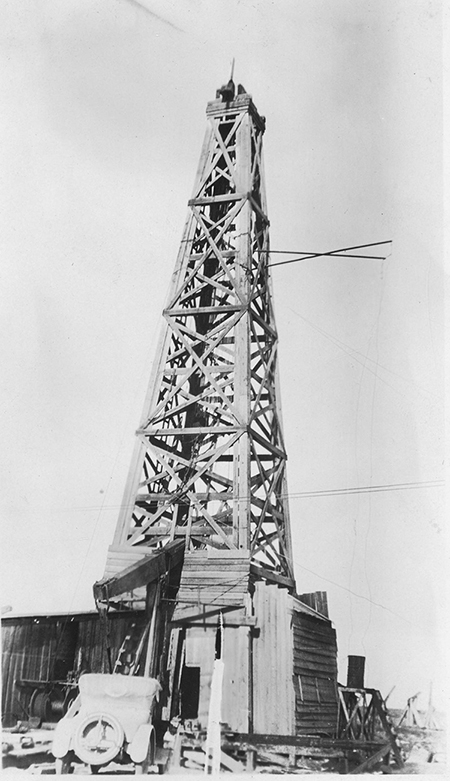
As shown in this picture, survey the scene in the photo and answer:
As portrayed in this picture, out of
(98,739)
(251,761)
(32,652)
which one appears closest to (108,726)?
(98,739)

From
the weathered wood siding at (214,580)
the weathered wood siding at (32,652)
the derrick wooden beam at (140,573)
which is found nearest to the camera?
the derrick wooden beam at (140,573)

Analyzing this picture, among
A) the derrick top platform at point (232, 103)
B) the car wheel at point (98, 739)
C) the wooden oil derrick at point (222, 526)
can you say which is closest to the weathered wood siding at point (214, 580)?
the wooden oil derrick at point (222, 526)

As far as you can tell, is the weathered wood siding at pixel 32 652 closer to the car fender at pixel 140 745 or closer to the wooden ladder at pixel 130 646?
the wooden ladder at pixel 130 646

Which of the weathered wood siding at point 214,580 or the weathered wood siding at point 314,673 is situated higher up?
the weathered wood siding at point 214,580

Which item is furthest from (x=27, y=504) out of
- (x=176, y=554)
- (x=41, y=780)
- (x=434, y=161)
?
(x=434, y=161)

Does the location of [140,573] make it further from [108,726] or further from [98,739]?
[98,739]

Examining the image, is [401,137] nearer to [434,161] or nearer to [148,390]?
[434,161]

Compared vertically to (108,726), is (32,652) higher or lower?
higher
